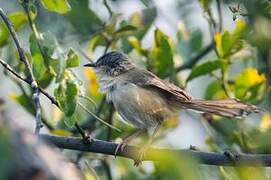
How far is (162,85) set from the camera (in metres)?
4.31

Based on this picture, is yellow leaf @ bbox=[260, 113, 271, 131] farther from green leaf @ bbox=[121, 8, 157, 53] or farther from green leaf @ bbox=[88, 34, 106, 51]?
green leaf @ bbox=[88, 34, 106, 51]

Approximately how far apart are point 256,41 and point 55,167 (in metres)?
3.12

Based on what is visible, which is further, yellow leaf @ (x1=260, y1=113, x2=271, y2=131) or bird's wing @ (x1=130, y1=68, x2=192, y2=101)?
yellow leaf @ (x1=260, y1=113, x2=271, y2=131)

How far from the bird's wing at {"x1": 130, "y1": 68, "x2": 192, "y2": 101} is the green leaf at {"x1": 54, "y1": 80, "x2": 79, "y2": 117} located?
70.3 inches

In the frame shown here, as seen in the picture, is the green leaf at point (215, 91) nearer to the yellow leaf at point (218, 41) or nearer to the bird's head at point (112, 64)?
the yellow leaf at point (218, 41)

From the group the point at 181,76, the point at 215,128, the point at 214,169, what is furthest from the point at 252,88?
the point at 214,169

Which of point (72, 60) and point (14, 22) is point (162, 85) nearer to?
point (14, 22)

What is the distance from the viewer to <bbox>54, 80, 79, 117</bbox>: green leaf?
2.50m

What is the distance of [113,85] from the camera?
14.8ft

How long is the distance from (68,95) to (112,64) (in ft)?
8.51

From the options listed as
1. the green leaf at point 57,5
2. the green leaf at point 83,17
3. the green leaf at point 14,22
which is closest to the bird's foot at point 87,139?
the green leaf at point 57,5

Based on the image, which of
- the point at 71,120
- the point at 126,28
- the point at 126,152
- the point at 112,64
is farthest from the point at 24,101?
the point at 71,120

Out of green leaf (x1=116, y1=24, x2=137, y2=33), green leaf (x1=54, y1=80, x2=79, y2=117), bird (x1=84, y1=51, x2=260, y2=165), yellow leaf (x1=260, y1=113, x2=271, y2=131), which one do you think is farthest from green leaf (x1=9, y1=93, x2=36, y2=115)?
green leaf (x1=54, y1=80, x2=79, y2=117)

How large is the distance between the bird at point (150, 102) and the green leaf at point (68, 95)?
163cm
